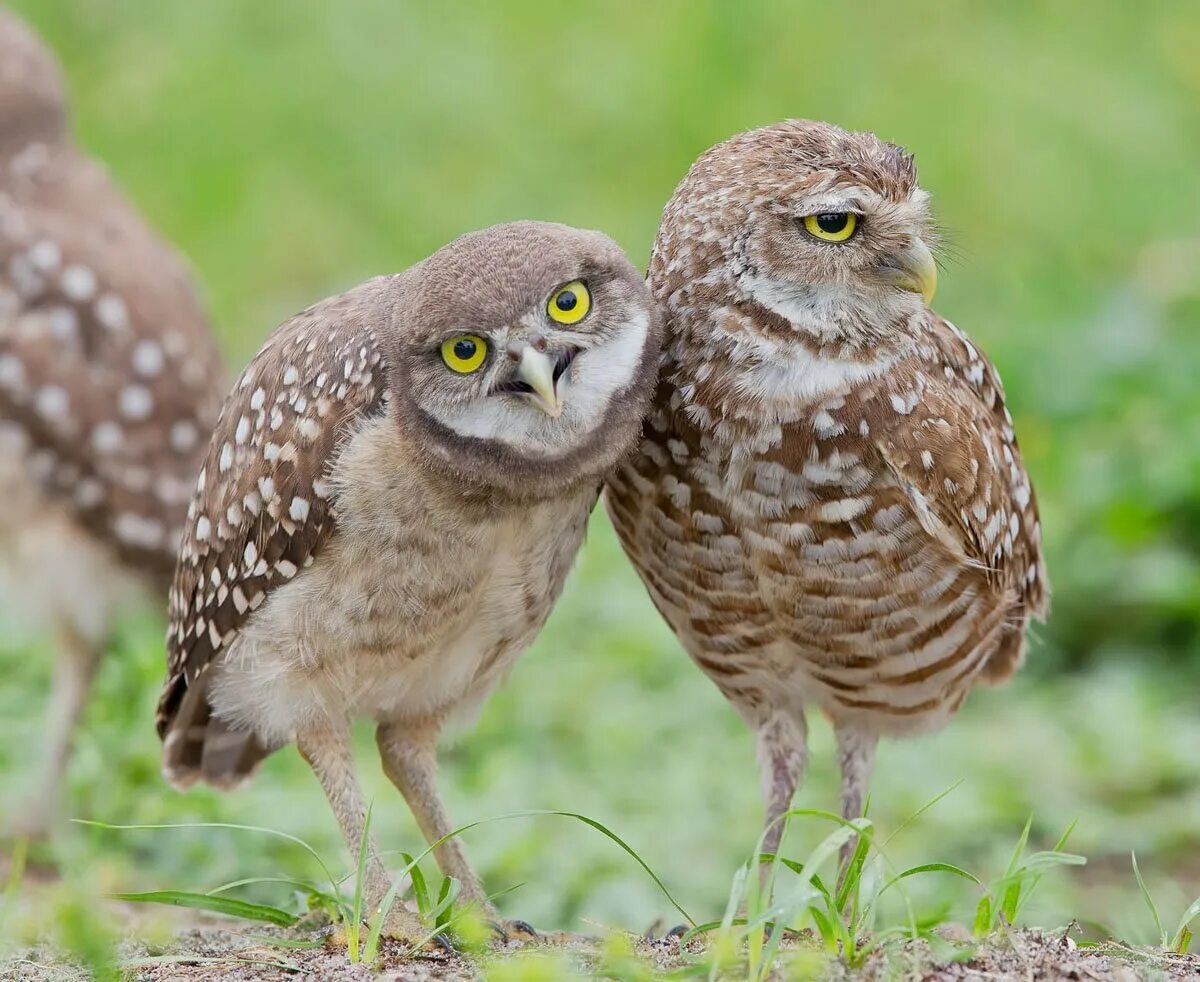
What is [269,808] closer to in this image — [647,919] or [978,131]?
[647,919]

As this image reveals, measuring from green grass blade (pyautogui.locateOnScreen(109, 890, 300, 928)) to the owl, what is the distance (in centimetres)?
198

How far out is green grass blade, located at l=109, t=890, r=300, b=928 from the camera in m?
3.18

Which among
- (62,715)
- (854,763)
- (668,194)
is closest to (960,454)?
(854,763)

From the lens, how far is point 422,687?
3662 mm

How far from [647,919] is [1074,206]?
7064 mm

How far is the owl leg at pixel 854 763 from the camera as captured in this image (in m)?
4.02

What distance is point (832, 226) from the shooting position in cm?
328

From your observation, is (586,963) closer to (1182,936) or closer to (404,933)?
(404,933)

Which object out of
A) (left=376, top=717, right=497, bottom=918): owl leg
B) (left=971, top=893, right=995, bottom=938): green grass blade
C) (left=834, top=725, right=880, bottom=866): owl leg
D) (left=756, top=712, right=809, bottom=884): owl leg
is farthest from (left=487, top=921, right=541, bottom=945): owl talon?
(left=971, top=893, right=995, bottom=938): green grass blade

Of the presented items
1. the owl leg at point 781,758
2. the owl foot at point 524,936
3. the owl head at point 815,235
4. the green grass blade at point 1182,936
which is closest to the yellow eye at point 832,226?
the owl head at point 815,235

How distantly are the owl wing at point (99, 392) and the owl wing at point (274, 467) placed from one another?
1460 mm

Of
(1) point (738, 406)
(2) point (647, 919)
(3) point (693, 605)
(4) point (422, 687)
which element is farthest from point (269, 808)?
(1) point (738, 406)

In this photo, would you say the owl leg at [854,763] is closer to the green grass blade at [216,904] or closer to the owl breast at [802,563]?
the owl breast at [802,563]

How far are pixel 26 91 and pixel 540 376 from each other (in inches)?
139
